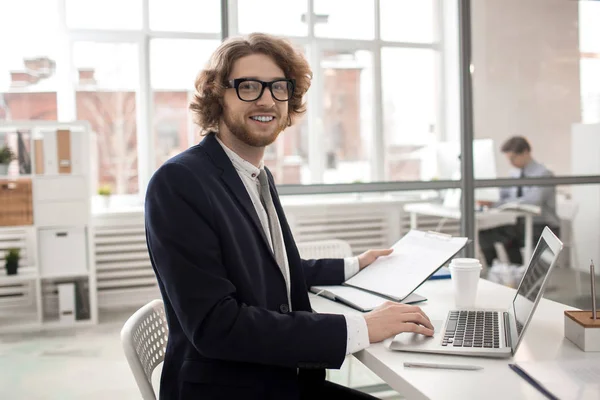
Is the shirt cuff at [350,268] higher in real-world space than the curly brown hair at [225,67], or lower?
lower

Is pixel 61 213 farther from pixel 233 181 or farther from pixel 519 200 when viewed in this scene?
pixel 233 181

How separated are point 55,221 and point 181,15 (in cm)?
193

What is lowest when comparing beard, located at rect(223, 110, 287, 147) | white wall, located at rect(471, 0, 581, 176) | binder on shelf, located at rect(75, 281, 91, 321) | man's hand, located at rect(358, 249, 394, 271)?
binder on shelf, located at rect(75, 281, 91, 321)

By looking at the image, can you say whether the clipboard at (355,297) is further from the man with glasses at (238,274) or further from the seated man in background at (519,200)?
the seated man in background at (519,200)

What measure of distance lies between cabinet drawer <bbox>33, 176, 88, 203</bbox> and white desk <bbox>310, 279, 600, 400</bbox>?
3.58 m

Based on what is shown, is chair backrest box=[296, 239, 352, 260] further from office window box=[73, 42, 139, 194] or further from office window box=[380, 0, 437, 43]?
office window box=[73, 42, 139, 194]

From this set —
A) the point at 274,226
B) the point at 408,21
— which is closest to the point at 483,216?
the point at 408,21

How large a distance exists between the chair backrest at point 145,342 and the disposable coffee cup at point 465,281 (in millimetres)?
796

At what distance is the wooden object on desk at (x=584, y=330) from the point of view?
4.17 feet

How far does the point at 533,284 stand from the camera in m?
1.30

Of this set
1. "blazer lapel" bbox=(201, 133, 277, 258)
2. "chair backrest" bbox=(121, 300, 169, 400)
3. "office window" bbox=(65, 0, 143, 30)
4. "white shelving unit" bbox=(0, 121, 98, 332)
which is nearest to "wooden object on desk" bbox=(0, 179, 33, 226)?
"white shelving unit" bbox=(0, 121, 98, 332)

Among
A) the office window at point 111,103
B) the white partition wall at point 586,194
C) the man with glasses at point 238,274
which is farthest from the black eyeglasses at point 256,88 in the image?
the office window at point 111,103

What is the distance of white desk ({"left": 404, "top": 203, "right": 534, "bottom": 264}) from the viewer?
3.77 metres

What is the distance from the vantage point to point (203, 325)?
4.08ft
